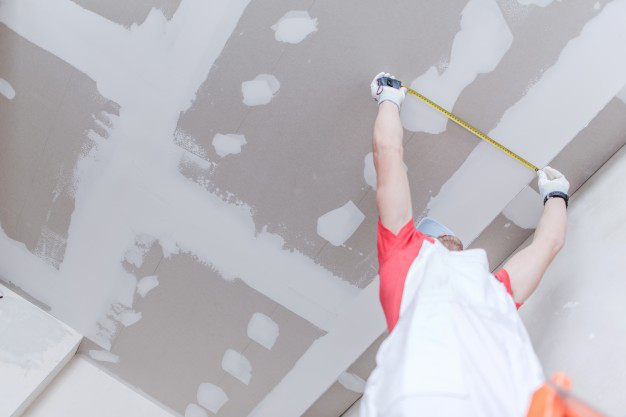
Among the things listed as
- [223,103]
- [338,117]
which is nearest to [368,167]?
[338,117]

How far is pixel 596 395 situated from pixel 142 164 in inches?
66.1

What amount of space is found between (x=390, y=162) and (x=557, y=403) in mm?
943

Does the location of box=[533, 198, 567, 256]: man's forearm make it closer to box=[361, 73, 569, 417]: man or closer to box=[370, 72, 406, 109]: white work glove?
box=[361, 73, 569, 417]: man

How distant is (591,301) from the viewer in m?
1.68

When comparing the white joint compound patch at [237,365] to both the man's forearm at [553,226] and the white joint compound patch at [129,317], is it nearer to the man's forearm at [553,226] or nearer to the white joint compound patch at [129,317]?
the white joint compound patch at [129,317]

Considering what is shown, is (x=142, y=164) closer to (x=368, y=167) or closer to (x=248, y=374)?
(x=368, y=167)

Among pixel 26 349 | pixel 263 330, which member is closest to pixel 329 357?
pixel 263 330

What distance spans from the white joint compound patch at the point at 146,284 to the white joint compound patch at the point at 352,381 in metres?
0.89

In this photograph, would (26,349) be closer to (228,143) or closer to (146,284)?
(146,284)

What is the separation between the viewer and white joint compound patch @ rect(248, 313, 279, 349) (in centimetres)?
255

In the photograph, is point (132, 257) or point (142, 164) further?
point (132, 257)

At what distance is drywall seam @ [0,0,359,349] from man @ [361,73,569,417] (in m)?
0.60

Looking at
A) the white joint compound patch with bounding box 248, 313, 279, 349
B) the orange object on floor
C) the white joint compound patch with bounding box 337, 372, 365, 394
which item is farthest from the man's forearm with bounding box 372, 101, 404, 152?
the white joint compound patch with bounding box 337, 372, 365, 394

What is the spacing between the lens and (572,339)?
1679mm
